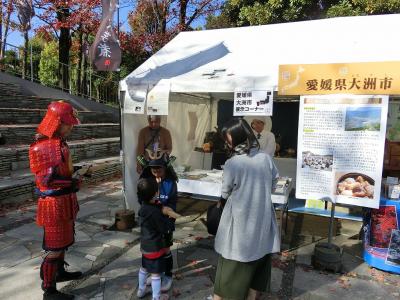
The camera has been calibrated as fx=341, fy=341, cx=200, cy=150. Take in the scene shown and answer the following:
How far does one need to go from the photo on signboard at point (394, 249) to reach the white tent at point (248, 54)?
211 centimetres

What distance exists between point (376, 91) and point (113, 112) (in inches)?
456

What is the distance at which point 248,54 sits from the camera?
5465 mm

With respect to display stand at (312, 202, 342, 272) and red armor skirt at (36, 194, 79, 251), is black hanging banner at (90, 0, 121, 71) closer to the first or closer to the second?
red armor skirt at (36, 194, 79, 251)

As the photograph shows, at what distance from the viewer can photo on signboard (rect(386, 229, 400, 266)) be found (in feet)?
13.0

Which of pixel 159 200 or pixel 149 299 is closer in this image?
pixel 159 200

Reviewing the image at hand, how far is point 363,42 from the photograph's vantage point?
15.8 ft

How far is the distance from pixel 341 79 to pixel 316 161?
3.12ft

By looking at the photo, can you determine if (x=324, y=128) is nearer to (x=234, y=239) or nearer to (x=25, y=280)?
(x=234, y=239)

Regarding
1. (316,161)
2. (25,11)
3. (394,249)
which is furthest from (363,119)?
(25,11)

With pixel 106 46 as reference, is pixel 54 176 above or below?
below

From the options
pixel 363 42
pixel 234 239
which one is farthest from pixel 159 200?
pixel 363 42

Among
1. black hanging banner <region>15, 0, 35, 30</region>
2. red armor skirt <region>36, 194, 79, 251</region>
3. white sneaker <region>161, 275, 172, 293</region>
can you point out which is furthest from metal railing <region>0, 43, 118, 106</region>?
white sneaker <region>161, 275, 172, 293</region>

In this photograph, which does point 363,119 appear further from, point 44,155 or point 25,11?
point 25,11

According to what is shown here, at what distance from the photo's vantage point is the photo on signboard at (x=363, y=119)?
363 cm
